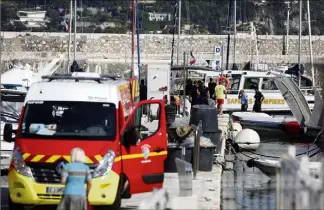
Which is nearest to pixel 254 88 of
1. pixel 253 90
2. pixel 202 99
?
pixel 253 90

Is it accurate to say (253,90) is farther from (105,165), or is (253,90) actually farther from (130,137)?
(105,165)

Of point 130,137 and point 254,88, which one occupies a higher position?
point 130,137

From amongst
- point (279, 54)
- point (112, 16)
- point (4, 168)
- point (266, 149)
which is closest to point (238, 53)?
point (279, 54)

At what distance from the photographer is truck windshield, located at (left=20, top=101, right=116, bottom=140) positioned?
15961mm

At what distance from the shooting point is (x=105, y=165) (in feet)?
50.6

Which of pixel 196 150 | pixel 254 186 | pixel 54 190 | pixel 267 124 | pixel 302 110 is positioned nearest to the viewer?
pixel 54 190

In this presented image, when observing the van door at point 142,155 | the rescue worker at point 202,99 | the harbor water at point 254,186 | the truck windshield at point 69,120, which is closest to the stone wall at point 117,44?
the rescue worker at point 202,99

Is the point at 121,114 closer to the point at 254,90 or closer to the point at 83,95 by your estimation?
the point at 83,95

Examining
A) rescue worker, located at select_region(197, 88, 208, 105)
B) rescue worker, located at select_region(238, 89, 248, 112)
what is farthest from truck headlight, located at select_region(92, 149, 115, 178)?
rescue worker, located at select_region(238, 89, 248, 112)

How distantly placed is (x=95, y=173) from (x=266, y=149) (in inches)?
644

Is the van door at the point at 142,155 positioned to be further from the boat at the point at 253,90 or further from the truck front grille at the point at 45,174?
the boat at the point at 253,90

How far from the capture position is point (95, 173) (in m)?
15.3

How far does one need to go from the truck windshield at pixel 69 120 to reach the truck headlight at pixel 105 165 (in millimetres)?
393

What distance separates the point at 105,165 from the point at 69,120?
1186mm
